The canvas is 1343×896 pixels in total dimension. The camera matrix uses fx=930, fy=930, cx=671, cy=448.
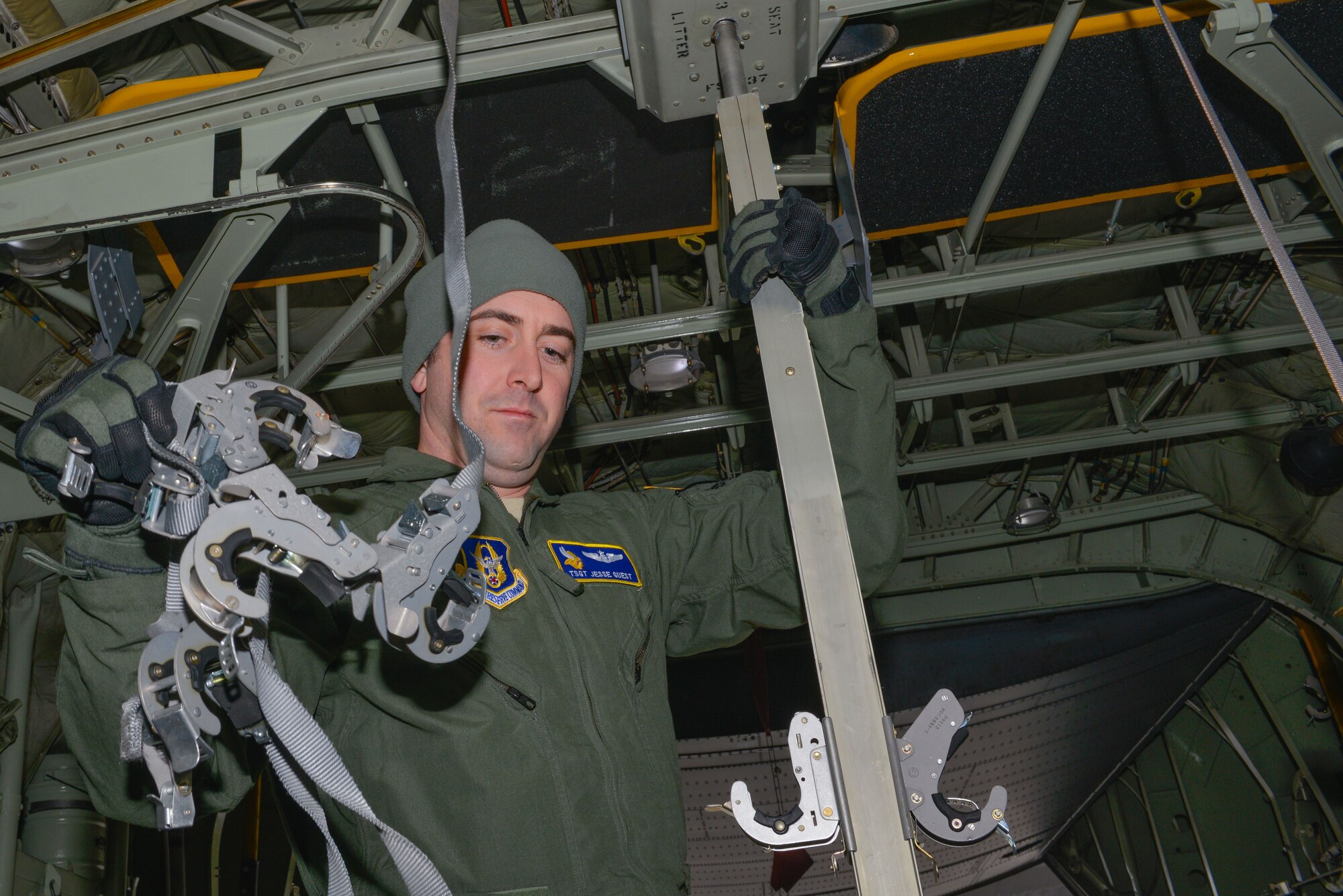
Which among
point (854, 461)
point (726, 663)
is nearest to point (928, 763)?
point (854, 461)

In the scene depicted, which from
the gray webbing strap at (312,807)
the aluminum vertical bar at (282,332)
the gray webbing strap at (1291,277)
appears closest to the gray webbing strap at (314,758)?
the gray webbing strap at (312,807)

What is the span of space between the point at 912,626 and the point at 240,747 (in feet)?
19.4

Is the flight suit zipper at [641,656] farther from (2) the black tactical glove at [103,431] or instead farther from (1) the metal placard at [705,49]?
(1) the metal placard at [705,49]

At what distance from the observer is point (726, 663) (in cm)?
684

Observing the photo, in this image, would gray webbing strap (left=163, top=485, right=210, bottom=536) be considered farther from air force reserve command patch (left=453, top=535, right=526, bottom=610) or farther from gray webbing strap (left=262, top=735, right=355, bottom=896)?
air force reserve command patch (left=453, top=535, right=526, bottom=610)

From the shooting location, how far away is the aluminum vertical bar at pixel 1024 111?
2.63m

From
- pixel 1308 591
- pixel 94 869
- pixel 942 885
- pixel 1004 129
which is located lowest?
pixel 942 885

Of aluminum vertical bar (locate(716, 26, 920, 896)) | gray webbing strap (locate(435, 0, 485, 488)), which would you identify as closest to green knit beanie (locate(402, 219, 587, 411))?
aluminum vertical bar (locate(716, 26, 920, 896))

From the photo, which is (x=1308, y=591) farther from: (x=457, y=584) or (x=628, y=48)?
(x=457, y=584)

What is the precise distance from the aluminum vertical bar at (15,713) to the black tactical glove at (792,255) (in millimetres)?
4080

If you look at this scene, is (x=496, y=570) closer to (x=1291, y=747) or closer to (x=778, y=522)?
(x=778, y=522)

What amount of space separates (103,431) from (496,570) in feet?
2.69

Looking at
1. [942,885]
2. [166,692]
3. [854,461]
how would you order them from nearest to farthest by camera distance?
[166,692] < [854,461] < [942,885]

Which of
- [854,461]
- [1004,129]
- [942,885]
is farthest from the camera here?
[942,885]
